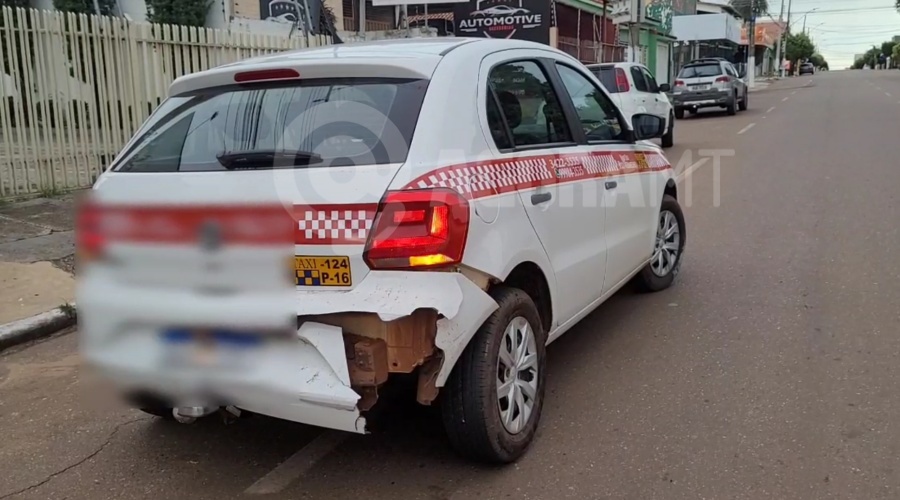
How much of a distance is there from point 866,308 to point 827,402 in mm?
1833

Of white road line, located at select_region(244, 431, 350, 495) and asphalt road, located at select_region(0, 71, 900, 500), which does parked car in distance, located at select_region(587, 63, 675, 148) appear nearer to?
asphalt road, located at select_region(0, 71, 900, 500)

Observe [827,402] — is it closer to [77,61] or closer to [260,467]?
[260,467]

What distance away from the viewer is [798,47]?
387ft

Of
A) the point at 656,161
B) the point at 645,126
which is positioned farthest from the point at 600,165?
the point at 656,161

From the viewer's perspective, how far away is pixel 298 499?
10.8 feet

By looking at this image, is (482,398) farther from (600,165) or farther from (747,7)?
Answer: (747,7)

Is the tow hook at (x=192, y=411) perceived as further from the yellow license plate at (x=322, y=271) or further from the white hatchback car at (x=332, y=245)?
the yellow license plate at (x=322, y=271)

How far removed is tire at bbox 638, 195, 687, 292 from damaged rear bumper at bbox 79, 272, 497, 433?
3.05 metres

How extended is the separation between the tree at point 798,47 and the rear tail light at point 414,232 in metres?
117

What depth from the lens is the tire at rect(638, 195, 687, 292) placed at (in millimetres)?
5902

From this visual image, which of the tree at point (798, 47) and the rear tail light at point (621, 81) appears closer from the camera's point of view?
the rear tail light at point (621, 81)

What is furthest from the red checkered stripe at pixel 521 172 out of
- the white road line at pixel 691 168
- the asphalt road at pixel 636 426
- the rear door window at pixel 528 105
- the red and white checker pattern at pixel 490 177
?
the white road line at pixel 691 168

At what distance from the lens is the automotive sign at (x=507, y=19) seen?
880 inches

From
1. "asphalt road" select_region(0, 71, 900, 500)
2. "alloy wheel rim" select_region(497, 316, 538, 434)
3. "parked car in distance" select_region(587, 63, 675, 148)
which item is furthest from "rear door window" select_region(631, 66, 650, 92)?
"alloy wheel rim" select_region(497, 316, 538, 434)
